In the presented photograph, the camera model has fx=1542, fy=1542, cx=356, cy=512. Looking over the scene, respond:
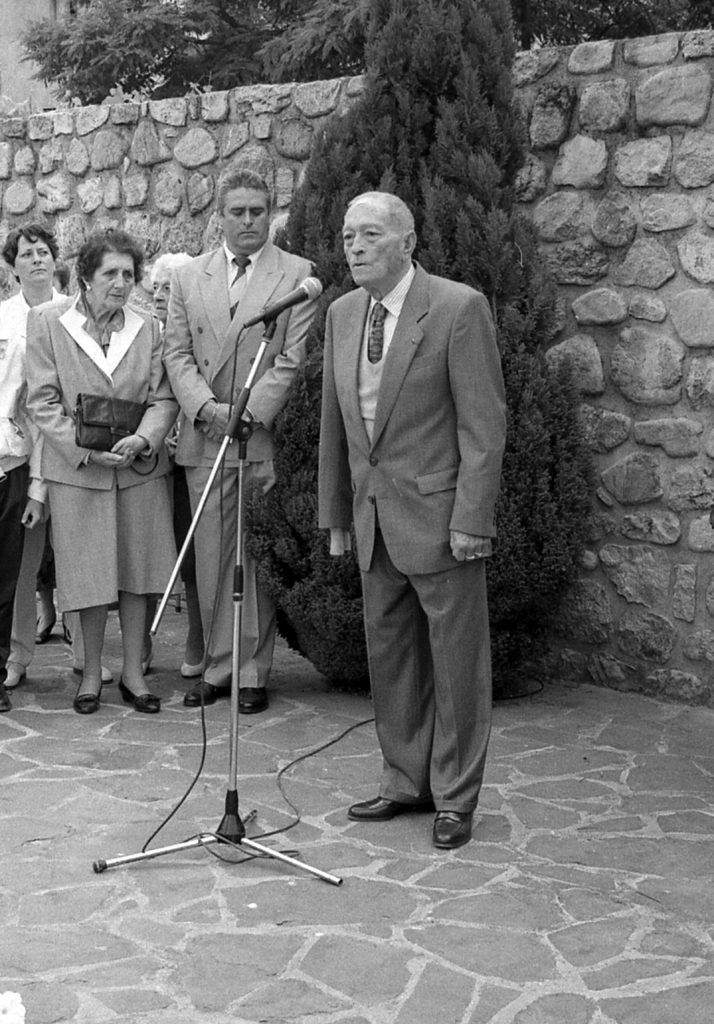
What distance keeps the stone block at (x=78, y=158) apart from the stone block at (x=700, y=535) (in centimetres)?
404

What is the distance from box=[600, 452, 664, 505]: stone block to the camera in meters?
6.32

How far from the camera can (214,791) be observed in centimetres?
513

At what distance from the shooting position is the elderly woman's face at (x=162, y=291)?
22.5ft

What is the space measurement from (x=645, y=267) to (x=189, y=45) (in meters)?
8.82

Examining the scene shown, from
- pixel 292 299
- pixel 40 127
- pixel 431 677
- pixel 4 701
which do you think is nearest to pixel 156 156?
pixel 40 127

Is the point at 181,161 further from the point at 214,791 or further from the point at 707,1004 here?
the point at 707,1004

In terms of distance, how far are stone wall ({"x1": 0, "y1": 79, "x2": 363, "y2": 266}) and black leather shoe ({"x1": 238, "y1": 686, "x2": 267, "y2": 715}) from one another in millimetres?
2521

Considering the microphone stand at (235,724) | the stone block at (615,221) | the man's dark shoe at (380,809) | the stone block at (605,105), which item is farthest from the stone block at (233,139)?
the man's dark shoe at (380,809)

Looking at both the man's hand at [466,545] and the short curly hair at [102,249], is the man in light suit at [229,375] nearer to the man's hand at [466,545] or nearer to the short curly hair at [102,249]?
the short curly hair at [102,249]

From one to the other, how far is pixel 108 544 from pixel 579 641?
6.76ft

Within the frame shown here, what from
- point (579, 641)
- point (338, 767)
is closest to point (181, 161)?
point (579, 641)

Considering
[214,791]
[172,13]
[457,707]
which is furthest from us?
[172,13]

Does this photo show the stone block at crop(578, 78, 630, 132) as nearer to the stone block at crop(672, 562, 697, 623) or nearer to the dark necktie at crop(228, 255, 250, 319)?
the dark necktie at crop(228, 255, 250, 319)

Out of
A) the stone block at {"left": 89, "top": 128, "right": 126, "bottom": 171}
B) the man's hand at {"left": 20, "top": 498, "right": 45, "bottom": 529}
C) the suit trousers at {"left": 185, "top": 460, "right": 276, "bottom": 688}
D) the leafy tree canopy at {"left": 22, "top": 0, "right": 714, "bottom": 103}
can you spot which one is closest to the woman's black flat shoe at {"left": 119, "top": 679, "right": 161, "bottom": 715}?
the suit trousers at {"left": 185, "top": 460, "right": 276, "bottom": 688}
